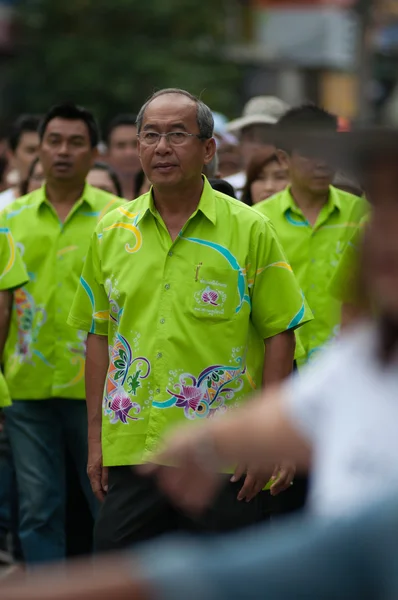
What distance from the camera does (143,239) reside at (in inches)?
222

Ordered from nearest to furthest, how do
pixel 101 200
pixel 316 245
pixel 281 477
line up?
pixel 281 477, pixel 316 245, pixel 101 200

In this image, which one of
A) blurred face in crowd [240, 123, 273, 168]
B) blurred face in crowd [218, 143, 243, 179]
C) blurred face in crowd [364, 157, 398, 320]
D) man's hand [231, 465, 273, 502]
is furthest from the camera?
blurred face in crowd [218, 143, 243, 179]

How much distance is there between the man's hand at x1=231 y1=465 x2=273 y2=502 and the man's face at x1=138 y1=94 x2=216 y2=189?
1.11 m

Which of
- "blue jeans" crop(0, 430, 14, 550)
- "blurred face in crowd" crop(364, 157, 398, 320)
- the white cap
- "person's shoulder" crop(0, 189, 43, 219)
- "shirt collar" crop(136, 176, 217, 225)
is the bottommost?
"blue jeans" crop(0, 430, 14, 550)

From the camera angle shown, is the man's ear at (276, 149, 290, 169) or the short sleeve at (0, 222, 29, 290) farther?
the man's ear at (276, 149, 290, 169)

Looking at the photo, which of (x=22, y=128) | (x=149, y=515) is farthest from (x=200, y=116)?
(x=22, y=128)

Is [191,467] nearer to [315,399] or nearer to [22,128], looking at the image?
[315,399]

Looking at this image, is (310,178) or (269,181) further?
(269,181)

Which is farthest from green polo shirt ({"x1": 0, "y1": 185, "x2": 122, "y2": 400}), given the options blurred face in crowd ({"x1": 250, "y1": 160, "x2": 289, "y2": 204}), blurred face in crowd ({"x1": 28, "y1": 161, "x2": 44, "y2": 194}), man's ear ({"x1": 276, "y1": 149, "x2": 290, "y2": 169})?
blurred face in crowd ({"x1": 28, "y1": 161, "x2": 44, "y2": 194})

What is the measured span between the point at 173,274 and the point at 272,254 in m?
0.39

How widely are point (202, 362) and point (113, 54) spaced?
27.1 m

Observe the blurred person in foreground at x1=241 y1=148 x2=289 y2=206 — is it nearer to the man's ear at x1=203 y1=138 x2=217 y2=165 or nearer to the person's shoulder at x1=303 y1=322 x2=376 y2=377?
the man's ear at x1=203 y1=138 x2=217 y2=165

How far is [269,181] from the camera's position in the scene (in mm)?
8711

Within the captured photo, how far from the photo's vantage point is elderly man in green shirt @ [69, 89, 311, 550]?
18.1 ft
